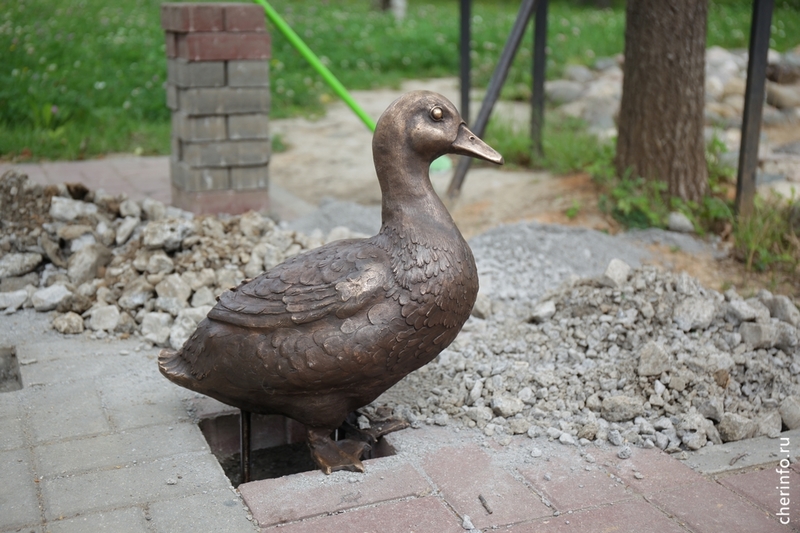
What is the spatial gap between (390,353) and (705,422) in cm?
119

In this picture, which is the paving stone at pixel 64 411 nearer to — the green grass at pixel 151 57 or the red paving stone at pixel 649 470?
the red paving stone at pixel 649 470

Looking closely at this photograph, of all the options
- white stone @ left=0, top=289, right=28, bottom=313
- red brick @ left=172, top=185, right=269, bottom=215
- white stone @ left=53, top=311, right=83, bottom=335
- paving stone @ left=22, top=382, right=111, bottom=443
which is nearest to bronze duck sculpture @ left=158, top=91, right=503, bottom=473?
paving stone @ left=22, top=382, right=111, bottom=443

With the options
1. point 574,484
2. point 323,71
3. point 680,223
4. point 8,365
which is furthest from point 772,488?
point 323,71

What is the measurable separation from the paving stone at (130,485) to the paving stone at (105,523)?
A: 33mm

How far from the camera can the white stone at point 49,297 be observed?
3.77 metres

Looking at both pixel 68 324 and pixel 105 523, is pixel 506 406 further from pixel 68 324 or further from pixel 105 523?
pixel 68 324

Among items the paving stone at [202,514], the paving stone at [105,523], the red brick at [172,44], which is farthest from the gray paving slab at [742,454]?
the red brick at [172,44]

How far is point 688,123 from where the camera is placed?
5.02m

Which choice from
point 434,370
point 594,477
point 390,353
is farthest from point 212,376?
point 594,477

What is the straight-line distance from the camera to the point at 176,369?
9.05 ft

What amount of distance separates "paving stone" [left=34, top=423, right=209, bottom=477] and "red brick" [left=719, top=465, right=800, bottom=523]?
1.70 meters

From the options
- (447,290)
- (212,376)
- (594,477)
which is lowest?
(594,477)

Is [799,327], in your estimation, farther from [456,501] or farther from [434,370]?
[456,501]

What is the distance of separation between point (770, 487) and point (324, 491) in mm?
1369
